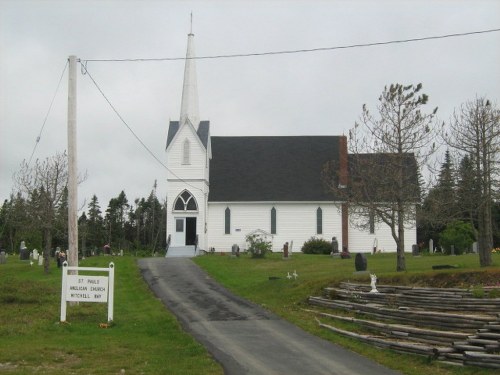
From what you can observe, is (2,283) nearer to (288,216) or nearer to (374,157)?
(374,157)

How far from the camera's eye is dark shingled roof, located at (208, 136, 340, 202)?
50906 mm

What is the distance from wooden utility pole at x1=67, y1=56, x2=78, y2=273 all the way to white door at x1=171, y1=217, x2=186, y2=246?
26839 mm

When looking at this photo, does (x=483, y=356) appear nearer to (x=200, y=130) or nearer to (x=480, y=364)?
(x=480, y=364)

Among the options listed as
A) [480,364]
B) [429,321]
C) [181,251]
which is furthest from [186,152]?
A: [480,364]

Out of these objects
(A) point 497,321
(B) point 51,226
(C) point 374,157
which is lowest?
(A) point 497,321

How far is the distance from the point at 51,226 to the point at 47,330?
17.2 meters

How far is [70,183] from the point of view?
21.1 meters

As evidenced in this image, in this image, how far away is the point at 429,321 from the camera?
16141 millimetres

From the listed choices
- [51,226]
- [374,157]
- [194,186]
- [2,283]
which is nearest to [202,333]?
[2,283]

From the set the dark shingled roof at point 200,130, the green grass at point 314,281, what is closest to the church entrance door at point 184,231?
the dark shingled roof at point 200,130

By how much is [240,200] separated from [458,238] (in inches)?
659

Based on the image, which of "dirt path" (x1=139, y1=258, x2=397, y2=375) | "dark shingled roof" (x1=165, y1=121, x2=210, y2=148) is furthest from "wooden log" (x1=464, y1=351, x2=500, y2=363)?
"dark shingled roof" (x1=165, y1=121, x2=210, y2=148)

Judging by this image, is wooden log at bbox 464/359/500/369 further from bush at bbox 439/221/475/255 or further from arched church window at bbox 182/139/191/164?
arched church window at bbox 182/139/191/164

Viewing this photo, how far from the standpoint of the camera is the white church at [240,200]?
49.1 m
